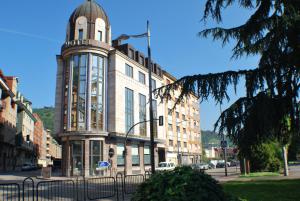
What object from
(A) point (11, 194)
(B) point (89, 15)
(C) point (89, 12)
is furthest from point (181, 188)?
(C) point (89, 12)

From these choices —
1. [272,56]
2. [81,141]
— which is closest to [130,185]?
[272,56]

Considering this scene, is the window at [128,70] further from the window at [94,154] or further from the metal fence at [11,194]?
the metal fence at [11,194]

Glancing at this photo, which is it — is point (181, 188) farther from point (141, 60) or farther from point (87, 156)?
point (141, 60)

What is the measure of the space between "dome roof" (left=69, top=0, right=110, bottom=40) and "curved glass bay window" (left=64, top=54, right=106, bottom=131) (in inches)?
131

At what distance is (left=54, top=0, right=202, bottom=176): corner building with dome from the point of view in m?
35.1

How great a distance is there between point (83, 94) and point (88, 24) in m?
8.49

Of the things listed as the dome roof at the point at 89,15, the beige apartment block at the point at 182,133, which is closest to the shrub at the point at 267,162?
the dome roof at the point at 89,15

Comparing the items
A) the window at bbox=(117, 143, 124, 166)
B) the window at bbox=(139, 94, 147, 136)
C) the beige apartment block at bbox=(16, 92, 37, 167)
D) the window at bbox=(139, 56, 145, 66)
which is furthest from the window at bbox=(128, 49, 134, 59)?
the beige apartment block at bbox=(16, 92, 37, 167)

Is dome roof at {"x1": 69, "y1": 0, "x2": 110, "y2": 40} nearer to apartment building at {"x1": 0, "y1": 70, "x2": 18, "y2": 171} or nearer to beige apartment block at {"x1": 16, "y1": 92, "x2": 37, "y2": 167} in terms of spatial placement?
apartment building at {"x1": 0, "y1": 70, "x2": 18, "y2": 171}

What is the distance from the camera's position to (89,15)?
3819 cm

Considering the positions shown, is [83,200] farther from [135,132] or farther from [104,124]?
[135,132]

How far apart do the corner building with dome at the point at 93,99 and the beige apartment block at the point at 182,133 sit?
39.2 feet

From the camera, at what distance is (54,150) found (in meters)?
146

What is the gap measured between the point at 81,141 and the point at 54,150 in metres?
118
